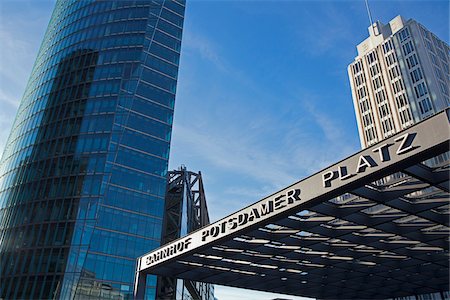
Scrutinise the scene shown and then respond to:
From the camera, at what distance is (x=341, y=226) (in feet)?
62.2

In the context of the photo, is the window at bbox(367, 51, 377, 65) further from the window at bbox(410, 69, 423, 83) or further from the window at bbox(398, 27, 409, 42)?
the window at bbox(410, 69, 423, 83)

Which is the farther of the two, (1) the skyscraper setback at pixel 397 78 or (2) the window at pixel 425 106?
(1) the skyscraper setback at pixel 397 78

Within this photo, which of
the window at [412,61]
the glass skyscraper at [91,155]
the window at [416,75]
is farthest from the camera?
the window at [412,61]

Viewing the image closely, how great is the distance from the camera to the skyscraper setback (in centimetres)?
9031

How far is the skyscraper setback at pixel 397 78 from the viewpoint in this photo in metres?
90.3

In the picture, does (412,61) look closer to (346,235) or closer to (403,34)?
(403,34)

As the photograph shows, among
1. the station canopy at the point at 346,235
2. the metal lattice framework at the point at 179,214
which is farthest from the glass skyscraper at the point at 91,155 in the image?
the station canopy at the point at 346,235

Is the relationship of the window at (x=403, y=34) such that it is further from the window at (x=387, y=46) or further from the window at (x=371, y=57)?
the window at (x=371, y=57)

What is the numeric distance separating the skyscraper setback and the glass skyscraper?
179ft

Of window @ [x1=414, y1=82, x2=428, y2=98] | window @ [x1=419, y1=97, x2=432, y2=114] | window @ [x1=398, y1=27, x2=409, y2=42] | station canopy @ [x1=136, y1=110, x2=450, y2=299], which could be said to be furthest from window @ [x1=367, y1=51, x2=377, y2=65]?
station canopy @ [x1=136, y1=110, x2=450, y2=299]

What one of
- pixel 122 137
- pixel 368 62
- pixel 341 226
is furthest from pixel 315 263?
pixel 368 62

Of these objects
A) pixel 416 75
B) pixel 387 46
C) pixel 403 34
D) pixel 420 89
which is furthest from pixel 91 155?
pixel 403 34

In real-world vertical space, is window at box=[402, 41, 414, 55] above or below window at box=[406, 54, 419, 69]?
above

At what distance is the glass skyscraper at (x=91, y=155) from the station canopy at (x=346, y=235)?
31.9 meters
